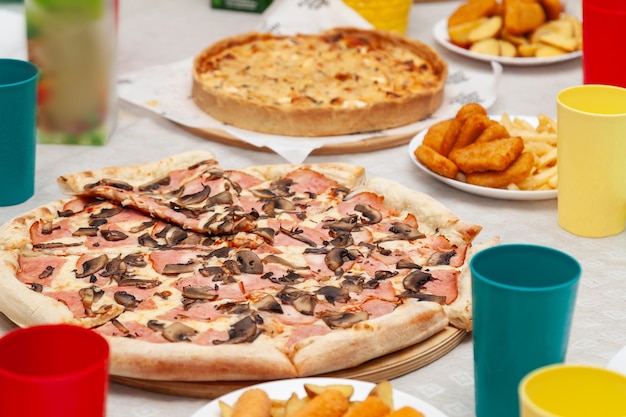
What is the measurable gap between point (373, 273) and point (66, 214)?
683 millimetres

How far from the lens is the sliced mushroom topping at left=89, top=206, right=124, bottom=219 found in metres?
2.25

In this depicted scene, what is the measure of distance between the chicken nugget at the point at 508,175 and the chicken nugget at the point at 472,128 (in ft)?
0.31

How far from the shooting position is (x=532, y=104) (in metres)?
3.17

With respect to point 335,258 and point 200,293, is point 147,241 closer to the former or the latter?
point 200,293

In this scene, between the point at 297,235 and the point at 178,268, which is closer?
the point at 178,268

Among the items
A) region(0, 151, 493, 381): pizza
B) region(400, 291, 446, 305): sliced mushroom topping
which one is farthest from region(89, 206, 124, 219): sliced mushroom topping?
region(400, 291, 446, 305): sliced mushroom topping

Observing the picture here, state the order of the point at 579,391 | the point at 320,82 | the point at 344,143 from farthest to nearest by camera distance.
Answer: the point at 320,82 → the point at 344,143 → the point at 579,391

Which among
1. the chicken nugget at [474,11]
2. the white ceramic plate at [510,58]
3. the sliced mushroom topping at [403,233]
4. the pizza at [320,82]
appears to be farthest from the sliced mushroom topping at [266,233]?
the chicken nugget at [474,11]

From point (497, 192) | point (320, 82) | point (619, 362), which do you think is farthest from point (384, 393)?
point (320, 82)

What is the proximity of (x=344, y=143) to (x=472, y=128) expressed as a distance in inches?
15.1

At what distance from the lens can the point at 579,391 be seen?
1.32 metres

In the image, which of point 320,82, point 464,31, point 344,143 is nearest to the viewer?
point 344,143

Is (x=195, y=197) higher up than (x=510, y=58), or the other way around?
(x=510, y=58)

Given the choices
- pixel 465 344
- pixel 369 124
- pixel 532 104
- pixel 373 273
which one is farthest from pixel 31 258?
A: pixel 532 104
